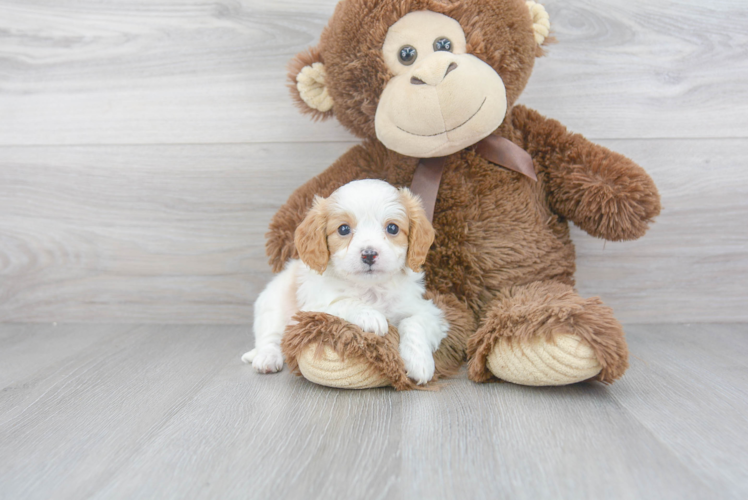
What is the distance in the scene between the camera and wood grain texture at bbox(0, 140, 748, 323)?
145cm

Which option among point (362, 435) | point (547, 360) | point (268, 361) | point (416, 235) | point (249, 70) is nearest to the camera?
point (362, 435)

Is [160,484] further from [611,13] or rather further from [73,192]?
[611,13]

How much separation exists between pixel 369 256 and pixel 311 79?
0.45 meters

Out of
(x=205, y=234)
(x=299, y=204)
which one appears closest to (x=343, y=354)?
(x=299, y=204)

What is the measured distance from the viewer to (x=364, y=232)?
39.3 inches

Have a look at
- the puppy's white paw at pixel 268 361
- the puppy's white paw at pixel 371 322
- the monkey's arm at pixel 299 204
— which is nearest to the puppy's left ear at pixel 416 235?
the puppy's white paw at pixel 371 322

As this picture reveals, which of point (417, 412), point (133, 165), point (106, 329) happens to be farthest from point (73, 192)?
point (417, 412)

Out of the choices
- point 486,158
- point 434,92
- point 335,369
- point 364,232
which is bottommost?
point 335,369

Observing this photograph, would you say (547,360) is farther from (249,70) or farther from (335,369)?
(249,70)

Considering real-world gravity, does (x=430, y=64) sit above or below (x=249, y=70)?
above

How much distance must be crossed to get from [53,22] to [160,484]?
1342 mm

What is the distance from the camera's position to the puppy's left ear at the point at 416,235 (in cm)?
102

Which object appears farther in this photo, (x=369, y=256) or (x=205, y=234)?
(x=205, y=234)

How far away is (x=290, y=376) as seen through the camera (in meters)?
1.10
